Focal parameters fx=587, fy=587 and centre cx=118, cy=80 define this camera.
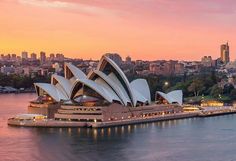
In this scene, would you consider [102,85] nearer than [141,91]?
Yes

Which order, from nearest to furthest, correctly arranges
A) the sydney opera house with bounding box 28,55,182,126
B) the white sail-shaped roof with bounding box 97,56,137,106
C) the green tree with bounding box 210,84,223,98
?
the sydney opera house with bounding box 28,55,182,126
the white sail-shaped roof with bounding box 97,56,137,106
the green tree with bounding box 210,84,223,98

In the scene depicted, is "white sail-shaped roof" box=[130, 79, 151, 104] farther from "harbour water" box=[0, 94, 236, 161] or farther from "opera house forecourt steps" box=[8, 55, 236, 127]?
"harbour water" box=[0, 94, 236, 161]

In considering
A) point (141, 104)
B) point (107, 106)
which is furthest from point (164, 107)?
point (107, 106)

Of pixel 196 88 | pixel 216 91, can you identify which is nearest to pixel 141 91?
pixel 216 91

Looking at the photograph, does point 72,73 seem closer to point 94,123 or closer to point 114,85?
point 114,85

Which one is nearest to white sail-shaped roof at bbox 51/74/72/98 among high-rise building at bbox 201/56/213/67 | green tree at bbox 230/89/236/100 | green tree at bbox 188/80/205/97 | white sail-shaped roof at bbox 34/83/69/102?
white sail-shaped roof at bbox 34/83/69/102
